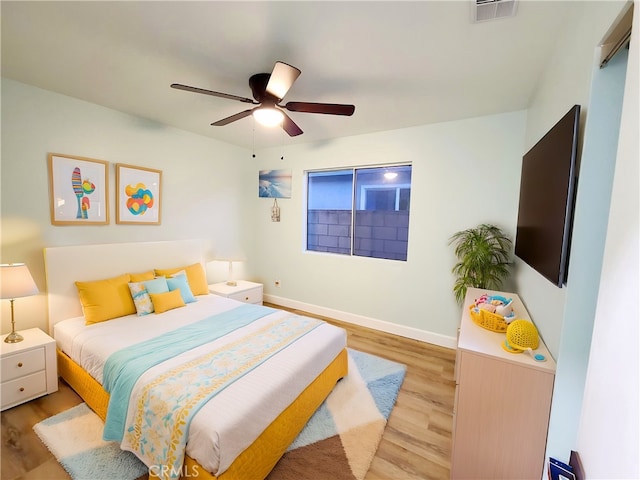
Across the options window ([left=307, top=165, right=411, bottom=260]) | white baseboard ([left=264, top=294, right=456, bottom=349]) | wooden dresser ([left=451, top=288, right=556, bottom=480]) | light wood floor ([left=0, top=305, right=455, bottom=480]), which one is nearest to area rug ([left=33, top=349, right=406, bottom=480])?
light wood floor ([left=0, top=305, right=455, bottom=480])

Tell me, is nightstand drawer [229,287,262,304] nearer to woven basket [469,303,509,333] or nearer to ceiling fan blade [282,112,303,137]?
ceiling fan blade [282,112,303,137]

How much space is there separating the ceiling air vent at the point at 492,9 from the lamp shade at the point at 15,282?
138 inches

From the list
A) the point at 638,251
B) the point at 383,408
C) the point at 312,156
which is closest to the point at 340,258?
the point at 312,156

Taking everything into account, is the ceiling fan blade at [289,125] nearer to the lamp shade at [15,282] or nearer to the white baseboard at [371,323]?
the lamp shade at [15,282]

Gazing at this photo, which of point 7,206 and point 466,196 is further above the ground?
point 466,196

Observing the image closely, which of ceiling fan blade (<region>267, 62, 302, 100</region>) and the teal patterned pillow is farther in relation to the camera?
the teal patterned pillow

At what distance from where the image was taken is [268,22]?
1505 millimetres

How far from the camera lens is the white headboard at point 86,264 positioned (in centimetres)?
238

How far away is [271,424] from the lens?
1524mm

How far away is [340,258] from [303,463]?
8.16ft

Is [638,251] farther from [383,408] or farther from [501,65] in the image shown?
[383,408]

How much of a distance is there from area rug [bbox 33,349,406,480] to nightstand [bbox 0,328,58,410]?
368 millimetres

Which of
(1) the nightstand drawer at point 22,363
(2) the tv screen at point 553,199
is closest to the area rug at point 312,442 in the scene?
(1) the nightstand drawer at point 22,363

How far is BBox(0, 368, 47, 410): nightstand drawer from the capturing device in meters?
1.93
